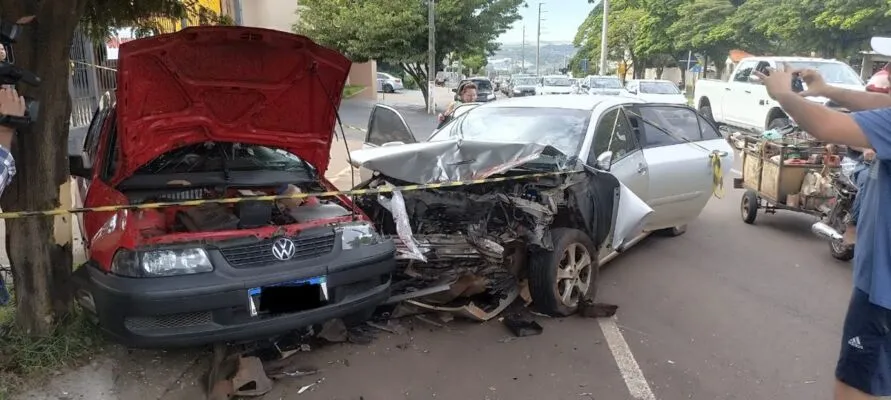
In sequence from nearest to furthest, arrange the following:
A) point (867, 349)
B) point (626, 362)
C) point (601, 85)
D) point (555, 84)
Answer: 1. point (867, 349)
2. point (626, 362)
3. point (601, 85)
4. point (555, 84)

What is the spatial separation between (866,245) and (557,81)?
30783 millimetres

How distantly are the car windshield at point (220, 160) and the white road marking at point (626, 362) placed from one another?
8.15 ft

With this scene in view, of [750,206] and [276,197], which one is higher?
[276,197]

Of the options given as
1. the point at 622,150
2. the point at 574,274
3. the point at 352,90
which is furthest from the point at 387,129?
the point at 352,90

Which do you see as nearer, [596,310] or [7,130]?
[7,130]

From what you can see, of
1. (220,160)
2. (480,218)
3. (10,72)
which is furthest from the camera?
(480,218)

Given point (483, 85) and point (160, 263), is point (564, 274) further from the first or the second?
point (483, 85)

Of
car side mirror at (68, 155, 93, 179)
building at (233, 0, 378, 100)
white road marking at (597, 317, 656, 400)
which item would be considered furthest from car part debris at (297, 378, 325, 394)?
building at (233, 0, 378, 100)

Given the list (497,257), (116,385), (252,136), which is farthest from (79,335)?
(497,257)

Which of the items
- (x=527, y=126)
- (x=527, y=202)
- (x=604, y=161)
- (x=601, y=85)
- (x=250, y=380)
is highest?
(x=601, y=85)

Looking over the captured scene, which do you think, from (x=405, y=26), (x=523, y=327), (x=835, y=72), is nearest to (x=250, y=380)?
Result: (x=523, y=327)

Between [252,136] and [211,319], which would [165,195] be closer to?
[252,136]

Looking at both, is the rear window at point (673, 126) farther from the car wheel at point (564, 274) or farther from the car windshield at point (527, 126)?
the car wheel at point (564, 274)

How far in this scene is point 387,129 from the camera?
6.57 meters
